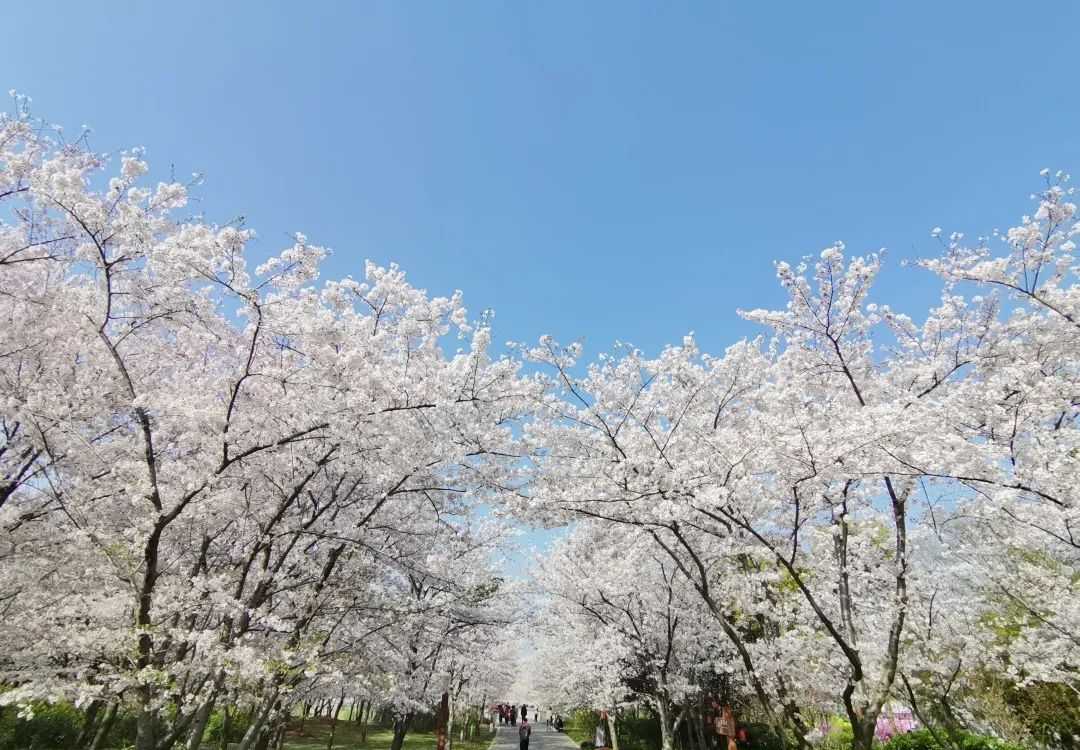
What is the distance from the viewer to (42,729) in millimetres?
17531

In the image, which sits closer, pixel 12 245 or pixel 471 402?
pixel 12 245

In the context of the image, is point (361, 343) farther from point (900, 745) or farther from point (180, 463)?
point (900, 745)

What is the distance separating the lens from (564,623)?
842 inches

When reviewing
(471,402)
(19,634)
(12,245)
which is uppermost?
(12,245)

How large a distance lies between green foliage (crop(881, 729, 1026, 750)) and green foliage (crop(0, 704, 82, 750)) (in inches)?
899

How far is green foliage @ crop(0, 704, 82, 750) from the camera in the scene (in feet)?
54.1

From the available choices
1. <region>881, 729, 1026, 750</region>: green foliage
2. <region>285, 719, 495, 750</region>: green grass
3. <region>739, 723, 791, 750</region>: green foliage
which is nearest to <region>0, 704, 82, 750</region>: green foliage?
<region>285, 719, 495, 750</region>: green grass

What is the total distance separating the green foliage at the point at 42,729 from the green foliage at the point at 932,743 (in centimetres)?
2284

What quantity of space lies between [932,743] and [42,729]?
25117mm

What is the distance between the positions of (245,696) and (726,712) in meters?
12.7

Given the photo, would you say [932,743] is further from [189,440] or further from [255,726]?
[189,440]

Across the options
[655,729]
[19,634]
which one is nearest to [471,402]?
[19,634]

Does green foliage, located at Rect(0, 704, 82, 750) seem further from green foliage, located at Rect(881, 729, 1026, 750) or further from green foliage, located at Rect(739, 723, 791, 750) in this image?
green foliage, located at Rect(881, 729, 1026, 750)

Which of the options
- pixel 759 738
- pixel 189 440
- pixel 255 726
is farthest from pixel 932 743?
pixel 189 440
